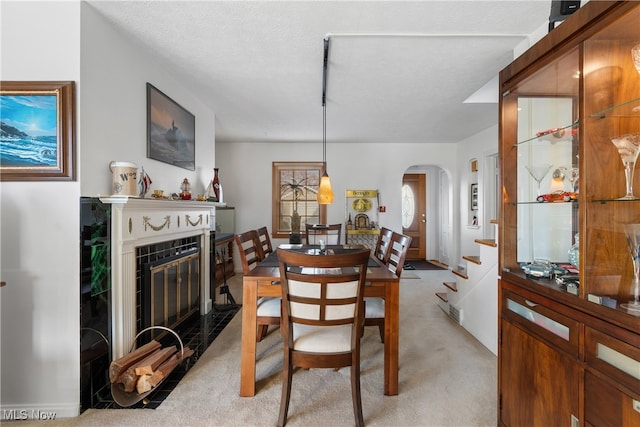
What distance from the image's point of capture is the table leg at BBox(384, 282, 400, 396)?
182cm

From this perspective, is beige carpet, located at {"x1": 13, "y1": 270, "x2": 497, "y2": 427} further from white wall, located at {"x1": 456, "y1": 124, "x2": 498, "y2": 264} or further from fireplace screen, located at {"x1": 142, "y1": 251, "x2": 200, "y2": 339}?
white wall, located at {"x1": 456, "y1": 124, "x2": 498, "y2": 264}

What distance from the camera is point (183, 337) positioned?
8.55 feet

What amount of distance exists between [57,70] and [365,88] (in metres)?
2.43

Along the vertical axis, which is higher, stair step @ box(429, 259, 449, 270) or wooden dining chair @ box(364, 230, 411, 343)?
wooden dining chair @ box(364, 230, 411, 343)

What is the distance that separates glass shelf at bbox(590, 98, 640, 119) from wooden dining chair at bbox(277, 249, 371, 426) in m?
1.14

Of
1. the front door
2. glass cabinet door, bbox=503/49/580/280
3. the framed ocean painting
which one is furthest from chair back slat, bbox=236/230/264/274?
the front door

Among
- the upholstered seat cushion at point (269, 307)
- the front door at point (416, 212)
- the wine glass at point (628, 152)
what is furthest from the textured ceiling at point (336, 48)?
the front door at point (416, 212)

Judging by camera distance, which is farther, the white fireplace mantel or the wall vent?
the wall vent

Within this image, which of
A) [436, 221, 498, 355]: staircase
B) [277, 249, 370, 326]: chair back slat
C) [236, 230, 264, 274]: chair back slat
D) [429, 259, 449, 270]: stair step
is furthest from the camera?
[429, 259, 449, 270]: stair step

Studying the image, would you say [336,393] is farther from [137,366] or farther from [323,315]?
[137,366]

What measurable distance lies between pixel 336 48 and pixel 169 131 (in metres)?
1.71

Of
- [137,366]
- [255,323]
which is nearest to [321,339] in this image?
[255,323]

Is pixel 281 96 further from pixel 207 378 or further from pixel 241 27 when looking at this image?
pixel 207 378

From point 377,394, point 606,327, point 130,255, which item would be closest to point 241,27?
point 130,255
